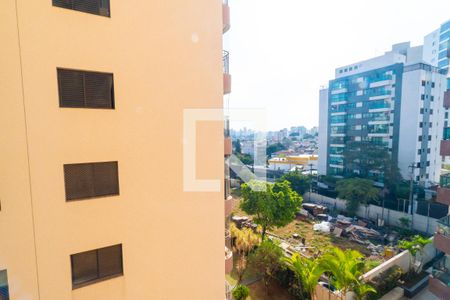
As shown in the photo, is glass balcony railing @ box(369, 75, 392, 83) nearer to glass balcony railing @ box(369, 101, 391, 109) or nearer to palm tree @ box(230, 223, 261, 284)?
glass balcony railing @ box(369, 101, 391, 109)

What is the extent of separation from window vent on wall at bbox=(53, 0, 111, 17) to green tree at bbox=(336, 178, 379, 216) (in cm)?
2708

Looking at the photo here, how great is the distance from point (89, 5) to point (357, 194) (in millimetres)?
27842

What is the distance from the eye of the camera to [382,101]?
33469mm

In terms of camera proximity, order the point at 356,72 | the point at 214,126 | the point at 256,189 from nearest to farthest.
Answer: the point at 214,126 < the point at 256,189 < the point at 356,72

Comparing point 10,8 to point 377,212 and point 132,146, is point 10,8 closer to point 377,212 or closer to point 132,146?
point 132,146

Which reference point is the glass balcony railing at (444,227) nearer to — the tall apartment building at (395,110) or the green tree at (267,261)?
the green tree at (267,261)

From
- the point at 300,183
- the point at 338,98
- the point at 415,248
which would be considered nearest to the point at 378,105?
the point at 338,98

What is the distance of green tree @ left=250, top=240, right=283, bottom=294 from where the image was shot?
11977 millimetres

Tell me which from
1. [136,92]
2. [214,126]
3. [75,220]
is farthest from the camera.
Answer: [214,126]

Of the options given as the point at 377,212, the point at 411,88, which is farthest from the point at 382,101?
the point at 377,212

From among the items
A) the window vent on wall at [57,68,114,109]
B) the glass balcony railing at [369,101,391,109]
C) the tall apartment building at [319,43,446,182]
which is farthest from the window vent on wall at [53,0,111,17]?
the glass balcony railing at [369,101,391,109]

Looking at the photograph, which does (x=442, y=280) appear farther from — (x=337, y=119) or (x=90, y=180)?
(x=337, y=119)

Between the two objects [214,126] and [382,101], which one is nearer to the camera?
[214,126]

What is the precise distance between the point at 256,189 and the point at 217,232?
38.9 ft
